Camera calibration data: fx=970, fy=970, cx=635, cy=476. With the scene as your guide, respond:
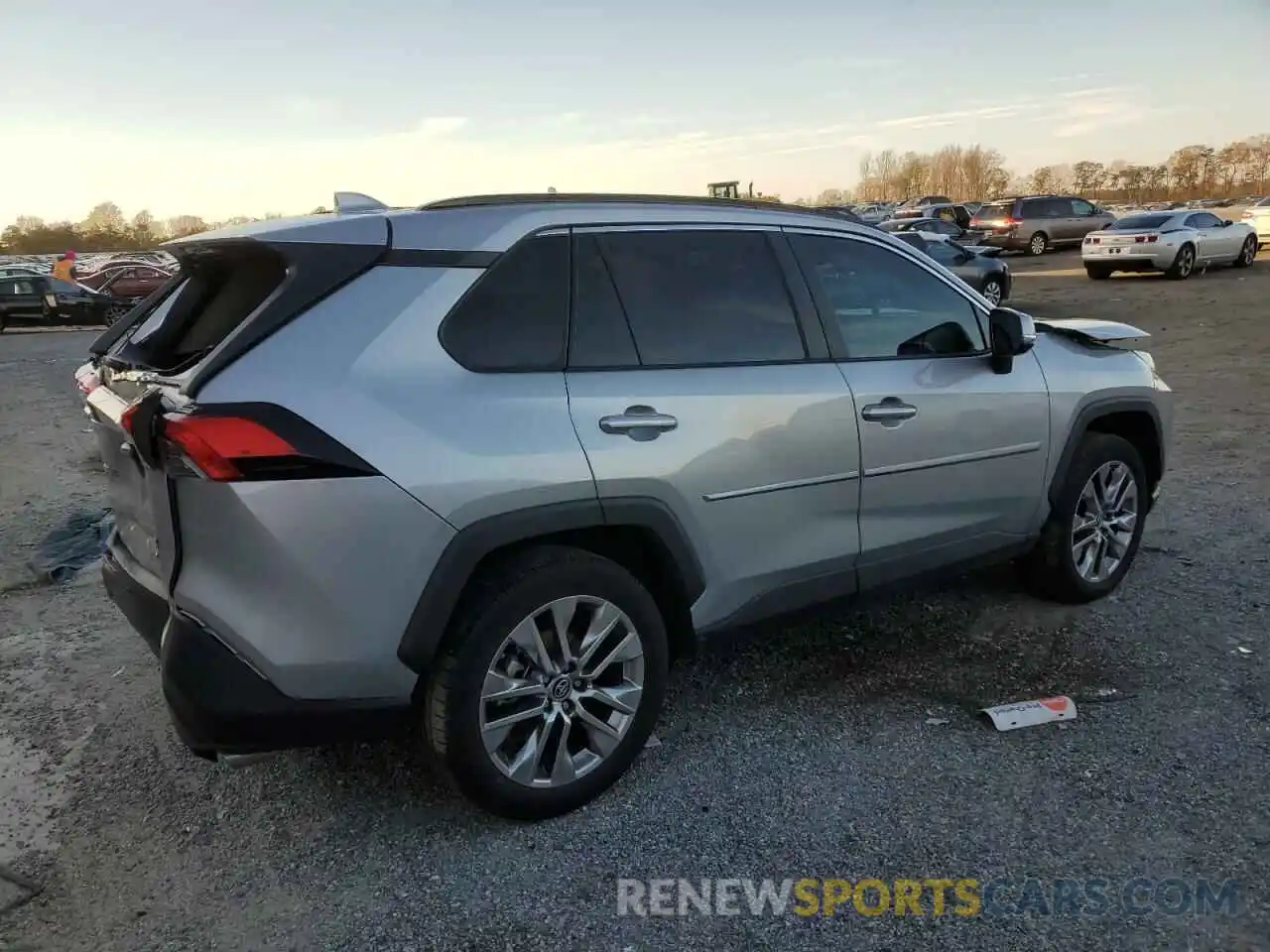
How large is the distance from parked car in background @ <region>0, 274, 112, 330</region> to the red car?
1031mm

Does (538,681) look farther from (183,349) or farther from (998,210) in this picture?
(998,210)

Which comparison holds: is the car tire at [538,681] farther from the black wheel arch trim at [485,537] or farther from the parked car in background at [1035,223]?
the parked car in background at [1035,223]

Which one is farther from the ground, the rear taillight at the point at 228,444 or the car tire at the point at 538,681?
the rear taillight at the point at 228,444

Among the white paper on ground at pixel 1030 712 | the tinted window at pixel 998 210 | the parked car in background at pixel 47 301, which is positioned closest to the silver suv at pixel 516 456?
the white paper on ground at pixel 1030 712

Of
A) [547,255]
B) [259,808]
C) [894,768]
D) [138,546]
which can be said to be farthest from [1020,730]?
[138,546]

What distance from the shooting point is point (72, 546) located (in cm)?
578

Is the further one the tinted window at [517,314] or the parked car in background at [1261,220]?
the parked car in background at [1261,220]

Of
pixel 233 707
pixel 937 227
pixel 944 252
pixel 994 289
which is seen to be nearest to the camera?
pixel 233 707

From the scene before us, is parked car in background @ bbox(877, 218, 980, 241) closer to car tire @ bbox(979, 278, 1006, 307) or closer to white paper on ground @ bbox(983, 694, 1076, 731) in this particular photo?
car tire @ bbox(979, 278, 1006, 307)

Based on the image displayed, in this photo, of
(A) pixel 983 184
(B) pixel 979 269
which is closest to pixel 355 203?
(B) pixel 979 269

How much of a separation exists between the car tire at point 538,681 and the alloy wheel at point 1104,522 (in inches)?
92.4

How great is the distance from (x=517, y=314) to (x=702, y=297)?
2.35 feet
